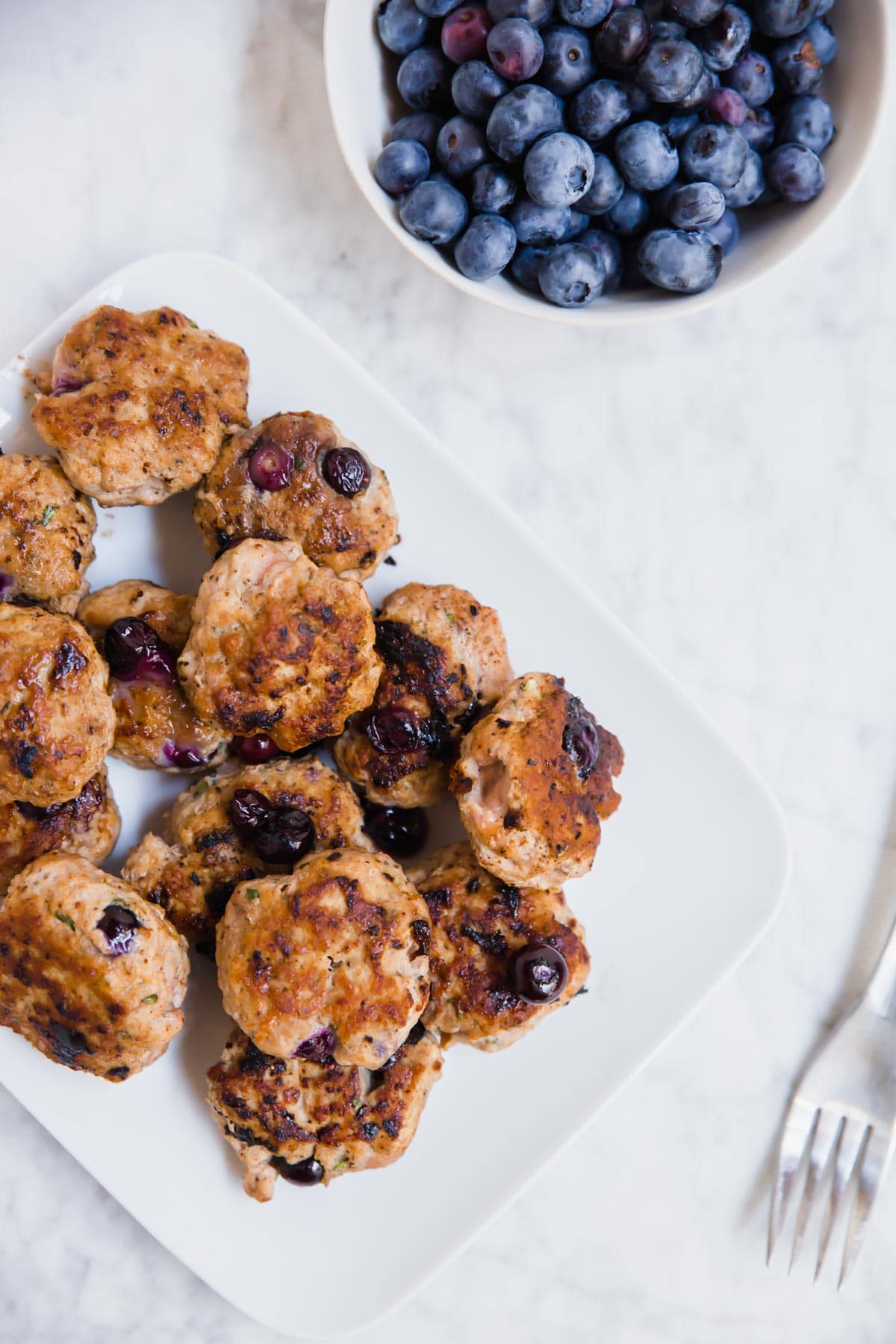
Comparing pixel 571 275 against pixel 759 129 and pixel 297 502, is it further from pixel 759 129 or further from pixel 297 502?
pixel 297 502

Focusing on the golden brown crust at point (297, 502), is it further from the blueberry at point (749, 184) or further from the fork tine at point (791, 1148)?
the fork tine at point (791, 1148)

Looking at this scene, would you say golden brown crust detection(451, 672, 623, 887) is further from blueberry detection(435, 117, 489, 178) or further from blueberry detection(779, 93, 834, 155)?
blueberry detection(779, 93, 834, 155)

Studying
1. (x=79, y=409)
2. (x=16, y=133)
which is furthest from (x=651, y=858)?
(x=16, y=133)

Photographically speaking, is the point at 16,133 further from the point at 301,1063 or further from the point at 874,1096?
the point at 874,1096

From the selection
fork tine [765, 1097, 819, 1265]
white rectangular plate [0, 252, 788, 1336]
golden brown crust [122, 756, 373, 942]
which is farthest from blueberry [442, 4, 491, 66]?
fork tine [765, 1097, 819, 1265]

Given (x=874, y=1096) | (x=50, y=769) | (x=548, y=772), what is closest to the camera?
(x=50, y=769)

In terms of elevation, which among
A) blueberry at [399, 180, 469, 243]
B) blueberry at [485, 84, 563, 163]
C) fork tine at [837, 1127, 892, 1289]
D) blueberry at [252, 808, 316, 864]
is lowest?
fork tine at [837, 1127, 892, 1289]

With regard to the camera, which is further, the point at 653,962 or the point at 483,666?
the point at 653,962

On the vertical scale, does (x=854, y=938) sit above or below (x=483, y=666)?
below
